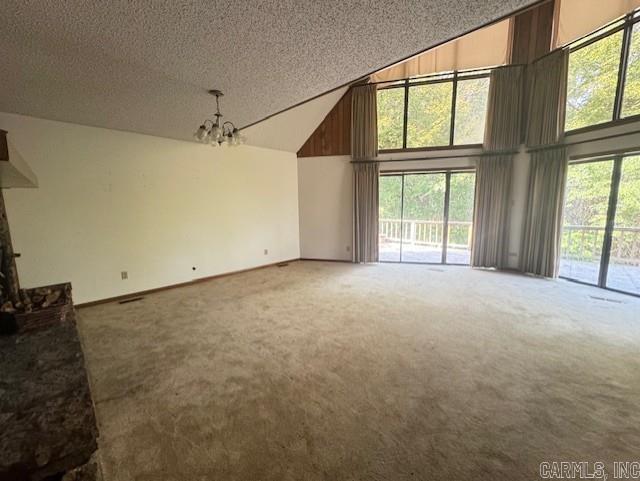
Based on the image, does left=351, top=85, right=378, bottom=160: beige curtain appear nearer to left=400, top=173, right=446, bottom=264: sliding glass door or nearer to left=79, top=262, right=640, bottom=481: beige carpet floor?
left=400, top=173, right=446, bottom=264: sliding glass door

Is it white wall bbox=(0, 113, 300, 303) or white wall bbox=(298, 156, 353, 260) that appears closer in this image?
white wall bbox=(0, 113, 300, 303)

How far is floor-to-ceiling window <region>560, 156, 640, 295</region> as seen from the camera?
12.8 ft

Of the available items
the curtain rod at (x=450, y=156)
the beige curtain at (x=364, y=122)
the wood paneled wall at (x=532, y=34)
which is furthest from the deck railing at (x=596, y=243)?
the beige curtain at (x=364, y=122)

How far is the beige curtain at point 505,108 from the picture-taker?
195 inches

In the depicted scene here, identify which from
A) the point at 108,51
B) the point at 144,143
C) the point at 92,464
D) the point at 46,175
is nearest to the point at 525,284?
the point at 92,464

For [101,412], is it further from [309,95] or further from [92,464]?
[309,95]

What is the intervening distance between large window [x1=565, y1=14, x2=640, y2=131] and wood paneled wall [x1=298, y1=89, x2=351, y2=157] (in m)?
3.70

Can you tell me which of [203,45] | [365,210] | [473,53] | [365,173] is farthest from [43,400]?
[473,53]

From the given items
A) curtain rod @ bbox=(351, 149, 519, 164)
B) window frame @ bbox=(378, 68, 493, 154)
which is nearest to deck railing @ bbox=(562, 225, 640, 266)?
curtain rod @ bbox=(351, 149, 519, 164)

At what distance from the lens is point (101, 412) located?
1897mm

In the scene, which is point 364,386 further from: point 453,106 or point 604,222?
point 453,106

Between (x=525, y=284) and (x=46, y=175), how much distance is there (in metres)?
6.91

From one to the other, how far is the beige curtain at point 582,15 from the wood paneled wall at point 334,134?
3.52m

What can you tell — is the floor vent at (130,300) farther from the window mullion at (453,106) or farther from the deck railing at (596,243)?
the deck railing at (596,243)
